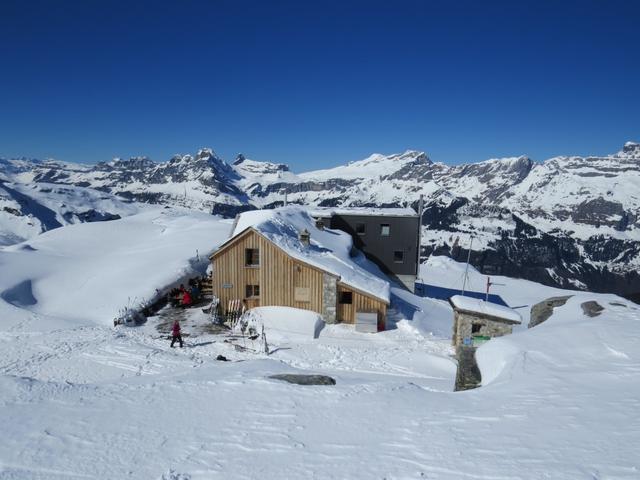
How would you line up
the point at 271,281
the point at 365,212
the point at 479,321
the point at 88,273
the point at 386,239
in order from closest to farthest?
the point at 479,321 < the point at 271,281 < the point at 88,273 < the point at 386,239 < the point at 365,212

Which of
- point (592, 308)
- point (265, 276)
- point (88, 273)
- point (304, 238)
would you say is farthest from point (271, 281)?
point (88, 273)

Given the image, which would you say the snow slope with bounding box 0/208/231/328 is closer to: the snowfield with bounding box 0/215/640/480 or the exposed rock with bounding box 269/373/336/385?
the snowfield with bounding box 0/215/640/480

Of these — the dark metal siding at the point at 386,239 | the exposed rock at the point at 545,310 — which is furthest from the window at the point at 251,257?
the dark metal siding at the point at 386,239

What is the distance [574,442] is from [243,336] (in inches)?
689

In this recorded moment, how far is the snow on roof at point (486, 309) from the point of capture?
1992cm

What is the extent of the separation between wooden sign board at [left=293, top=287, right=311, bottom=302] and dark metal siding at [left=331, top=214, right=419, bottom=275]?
693 inches

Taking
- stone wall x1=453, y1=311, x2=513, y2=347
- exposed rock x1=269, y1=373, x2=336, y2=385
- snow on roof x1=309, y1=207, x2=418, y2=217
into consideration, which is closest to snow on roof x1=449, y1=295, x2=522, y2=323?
stone wall x1=453, y1=311, x2=513, y2=347

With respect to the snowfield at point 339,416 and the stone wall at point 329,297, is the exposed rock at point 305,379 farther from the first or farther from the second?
the stone wall at point 329,297

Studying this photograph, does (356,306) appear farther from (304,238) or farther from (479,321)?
(479,321)

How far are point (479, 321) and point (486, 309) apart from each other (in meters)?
0.68

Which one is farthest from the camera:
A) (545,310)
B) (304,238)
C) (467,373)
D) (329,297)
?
(304,238)

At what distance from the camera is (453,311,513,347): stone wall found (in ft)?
65.7

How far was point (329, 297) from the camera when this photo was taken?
24.4m

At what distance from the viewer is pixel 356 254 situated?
3734 cm
